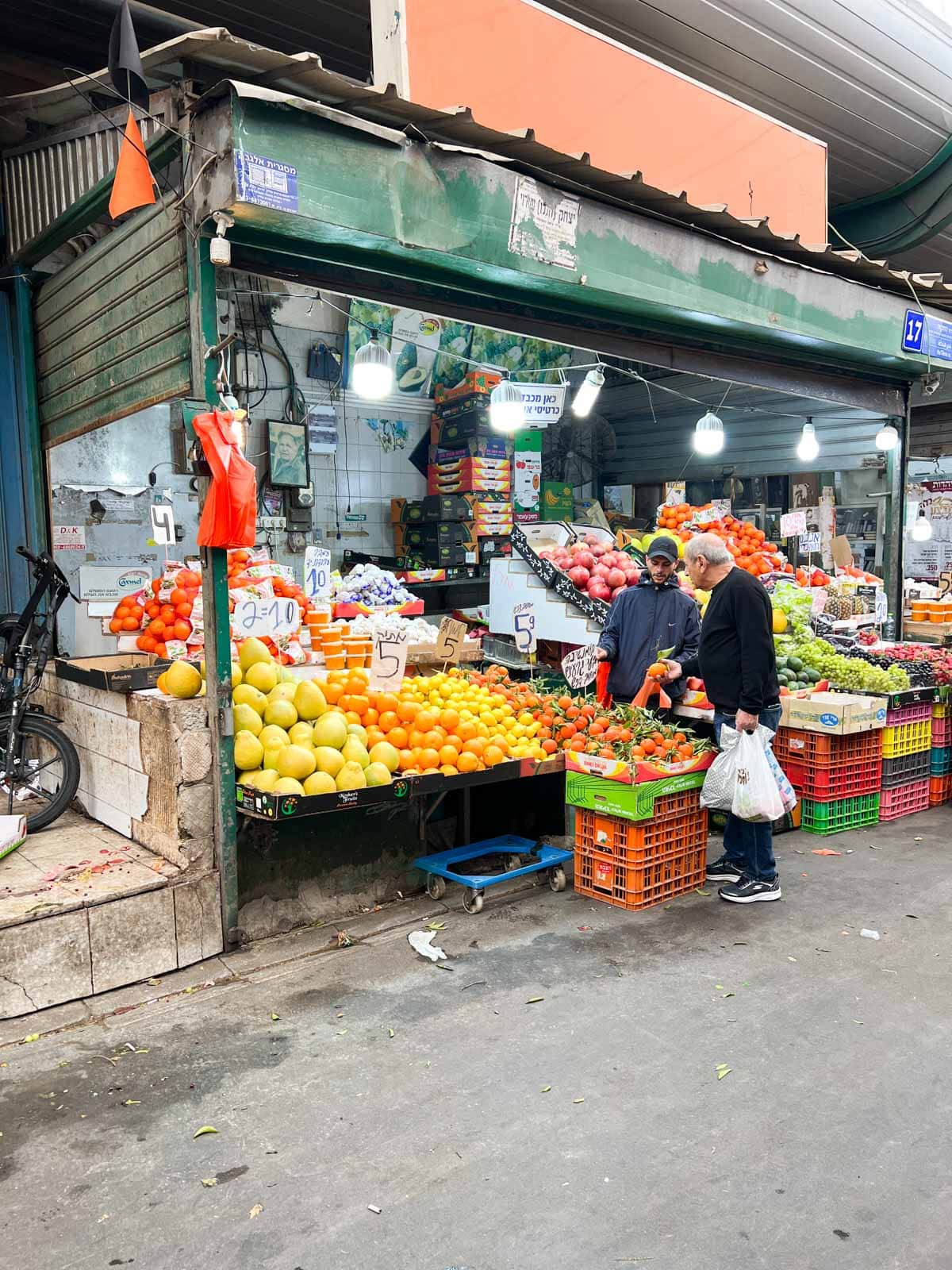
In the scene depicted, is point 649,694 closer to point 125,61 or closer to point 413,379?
point 125,61

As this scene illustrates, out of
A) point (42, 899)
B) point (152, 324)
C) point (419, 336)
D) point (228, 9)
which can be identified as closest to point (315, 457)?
point (419, 336)

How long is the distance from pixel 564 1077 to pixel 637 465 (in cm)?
1202

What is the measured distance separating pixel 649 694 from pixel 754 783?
3.27ft

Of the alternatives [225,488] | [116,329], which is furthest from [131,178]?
[225,488]

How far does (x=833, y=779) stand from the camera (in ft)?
21.9

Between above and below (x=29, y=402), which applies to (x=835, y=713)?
below

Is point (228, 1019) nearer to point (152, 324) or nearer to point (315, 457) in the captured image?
point (152, 324)

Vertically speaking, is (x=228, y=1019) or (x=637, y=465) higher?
(x=637, y=465)

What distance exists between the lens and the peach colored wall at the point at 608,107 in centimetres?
507

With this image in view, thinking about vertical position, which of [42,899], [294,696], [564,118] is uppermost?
[564,118]

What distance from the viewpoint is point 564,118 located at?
18.8ft

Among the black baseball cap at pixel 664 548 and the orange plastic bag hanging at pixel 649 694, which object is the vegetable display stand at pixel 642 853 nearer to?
the orange plastic bag hanging at pixel 649 694

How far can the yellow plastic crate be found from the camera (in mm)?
6945

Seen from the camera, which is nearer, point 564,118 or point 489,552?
point 564,118
